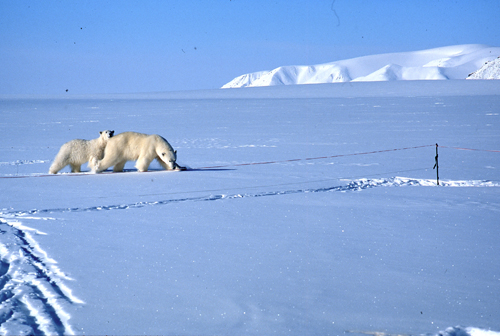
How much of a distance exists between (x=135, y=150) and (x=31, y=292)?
17.3 feet

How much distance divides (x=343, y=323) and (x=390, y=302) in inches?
18.5

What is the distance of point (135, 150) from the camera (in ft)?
27.9

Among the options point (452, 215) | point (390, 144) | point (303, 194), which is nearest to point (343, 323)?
point (452, 215)

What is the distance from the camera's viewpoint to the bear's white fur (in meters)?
8.45

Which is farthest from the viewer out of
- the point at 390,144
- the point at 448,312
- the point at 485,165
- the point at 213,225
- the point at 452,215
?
the point at 390,144

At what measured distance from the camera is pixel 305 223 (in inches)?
212

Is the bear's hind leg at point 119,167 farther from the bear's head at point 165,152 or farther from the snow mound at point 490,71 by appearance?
the snow mound at point 490,71

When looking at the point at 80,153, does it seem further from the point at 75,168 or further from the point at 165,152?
the point at 165,152

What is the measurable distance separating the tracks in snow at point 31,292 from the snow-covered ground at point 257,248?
0.05ft

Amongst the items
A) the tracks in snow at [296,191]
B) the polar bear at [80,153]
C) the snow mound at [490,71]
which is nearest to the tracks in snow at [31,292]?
the tracks in snow at [296,191]

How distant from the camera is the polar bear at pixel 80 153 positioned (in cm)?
851

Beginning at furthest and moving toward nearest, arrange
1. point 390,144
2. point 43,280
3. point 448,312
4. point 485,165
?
point 390,144
point 485,165
point 43,280
point 448,312

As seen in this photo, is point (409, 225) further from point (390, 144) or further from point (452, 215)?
point (390, 144)

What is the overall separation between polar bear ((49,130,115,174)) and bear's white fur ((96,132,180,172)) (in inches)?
5.6
